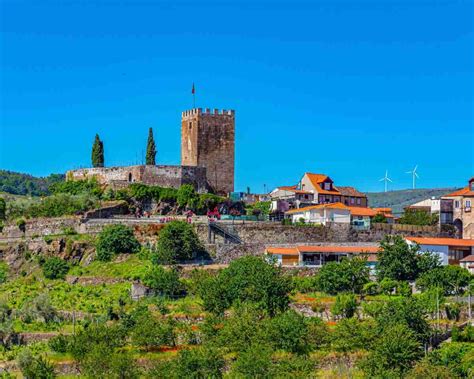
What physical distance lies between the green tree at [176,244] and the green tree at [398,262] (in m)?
12.3

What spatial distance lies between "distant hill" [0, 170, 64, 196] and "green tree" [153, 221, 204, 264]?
100959 millimetres

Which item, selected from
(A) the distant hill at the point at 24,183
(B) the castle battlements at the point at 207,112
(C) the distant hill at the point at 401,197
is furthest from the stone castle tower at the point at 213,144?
(A) the distant hill at the point at 24,183

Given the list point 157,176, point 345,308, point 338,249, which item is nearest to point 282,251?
point 338,249

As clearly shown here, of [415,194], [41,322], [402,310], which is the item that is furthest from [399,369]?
[415,194]

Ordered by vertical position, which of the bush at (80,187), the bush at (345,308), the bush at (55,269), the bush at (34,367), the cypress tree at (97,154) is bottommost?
the bush at (34,367)

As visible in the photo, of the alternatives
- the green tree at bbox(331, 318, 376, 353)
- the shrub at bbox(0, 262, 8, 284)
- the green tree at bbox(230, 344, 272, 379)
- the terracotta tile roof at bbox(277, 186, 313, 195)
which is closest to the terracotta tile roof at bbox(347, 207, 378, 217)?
the terracotta tile roof at bbox(277, 186, 313, 195)

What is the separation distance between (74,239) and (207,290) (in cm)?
1571

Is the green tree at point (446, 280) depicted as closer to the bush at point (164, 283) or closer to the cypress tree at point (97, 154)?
the bush at point (164, 283)

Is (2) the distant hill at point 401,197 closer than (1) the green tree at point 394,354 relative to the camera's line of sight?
No

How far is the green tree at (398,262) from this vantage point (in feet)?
213

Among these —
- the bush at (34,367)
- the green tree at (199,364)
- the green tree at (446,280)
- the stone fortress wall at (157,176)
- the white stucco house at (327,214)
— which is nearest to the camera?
the green tree at (199,364)

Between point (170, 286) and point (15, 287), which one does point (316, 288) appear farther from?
point (15, 287)

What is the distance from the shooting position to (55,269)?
6762 cm

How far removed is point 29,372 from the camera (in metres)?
48.6
